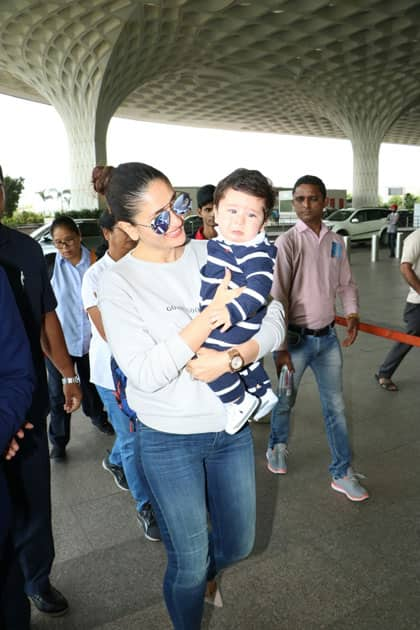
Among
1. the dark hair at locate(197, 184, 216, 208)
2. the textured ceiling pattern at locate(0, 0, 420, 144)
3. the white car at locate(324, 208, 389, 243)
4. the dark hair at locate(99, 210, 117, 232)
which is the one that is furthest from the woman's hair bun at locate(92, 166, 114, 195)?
the textured ceiling pattern at locate(0, 0, 420, 144)

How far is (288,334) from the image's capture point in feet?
10.8

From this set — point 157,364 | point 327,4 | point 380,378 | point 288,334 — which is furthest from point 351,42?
point 157,364

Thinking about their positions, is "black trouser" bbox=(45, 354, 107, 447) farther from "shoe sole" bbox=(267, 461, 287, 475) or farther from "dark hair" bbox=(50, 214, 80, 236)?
"shoe sole" bbox=(267, 461, 287, 475)

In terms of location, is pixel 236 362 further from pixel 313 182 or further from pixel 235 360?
pixel 313 182

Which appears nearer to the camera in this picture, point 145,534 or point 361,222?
point 145,534

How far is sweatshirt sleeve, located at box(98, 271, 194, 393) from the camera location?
4.88 ft

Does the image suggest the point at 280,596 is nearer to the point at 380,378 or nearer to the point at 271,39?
the point at 380,378

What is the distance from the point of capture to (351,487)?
126 inches

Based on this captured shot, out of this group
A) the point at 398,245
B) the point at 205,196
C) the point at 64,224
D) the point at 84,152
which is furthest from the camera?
the point at 84,152

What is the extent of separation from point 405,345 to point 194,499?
4.17 m

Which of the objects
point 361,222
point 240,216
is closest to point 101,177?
point 240,216

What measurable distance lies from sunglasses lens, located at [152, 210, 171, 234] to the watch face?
18.6 inches

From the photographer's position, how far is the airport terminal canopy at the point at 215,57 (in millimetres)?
22438

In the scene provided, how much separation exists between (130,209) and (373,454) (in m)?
2.98
